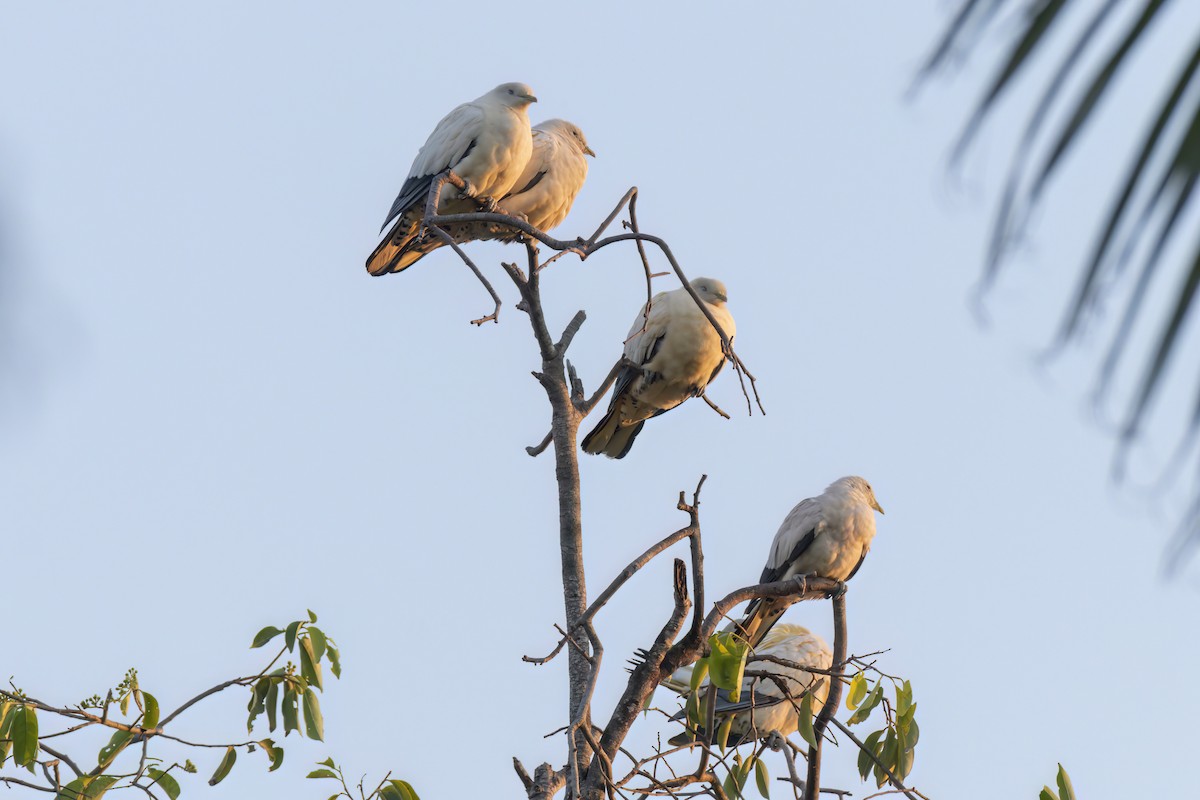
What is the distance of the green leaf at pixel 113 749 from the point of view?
3461 millimetres

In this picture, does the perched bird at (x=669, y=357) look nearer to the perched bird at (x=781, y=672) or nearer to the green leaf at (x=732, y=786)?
the perched bird at (x=781, y=672)

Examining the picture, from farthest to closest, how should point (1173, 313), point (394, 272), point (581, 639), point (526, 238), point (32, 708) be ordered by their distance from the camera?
point (394, 272) → point (526, 238) → point (581, 639) → point (32, 708) → point (1173, 313)

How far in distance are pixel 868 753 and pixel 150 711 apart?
6.27 ft

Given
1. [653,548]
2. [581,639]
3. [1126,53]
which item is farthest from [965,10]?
[581,639]

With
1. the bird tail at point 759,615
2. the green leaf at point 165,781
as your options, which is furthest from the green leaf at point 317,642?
the bird tail at point 759,615

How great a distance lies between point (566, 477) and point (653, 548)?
0.54 meters

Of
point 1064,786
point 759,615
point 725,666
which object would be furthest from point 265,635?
point 759,615

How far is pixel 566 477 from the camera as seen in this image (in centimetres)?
404

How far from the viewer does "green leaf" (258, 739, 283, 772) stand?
12.1 feet

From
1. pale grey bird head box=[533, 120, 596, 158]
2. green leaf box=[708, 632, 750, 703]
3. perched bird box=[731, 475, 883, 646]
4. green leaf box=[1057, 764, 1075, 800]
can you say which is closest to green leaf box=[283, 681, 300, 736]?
green leaf box=[708, 632, 750, 703]

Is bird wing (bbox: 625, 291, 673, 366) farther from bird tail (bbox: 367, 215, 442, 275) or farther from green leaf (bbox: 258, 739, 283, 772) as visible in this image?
green leaf (bbox: 258, 739, 283, 772)

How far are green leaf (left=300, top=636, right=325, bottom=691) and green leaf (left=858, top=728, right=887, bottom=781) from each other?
1497 mm

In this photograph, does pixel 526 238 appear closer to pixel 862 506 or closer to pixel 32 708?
pixel 32 708

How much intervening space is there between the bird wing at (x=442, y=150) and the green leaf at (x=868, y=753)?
9.24 feet
